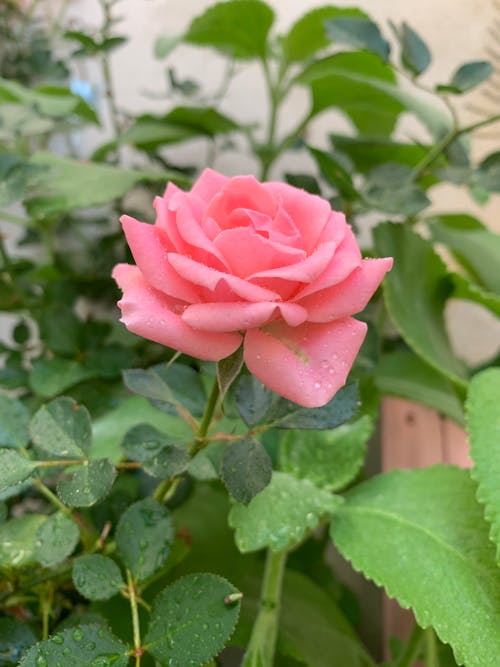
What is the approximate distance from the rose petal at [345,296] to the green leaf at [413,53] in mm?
353

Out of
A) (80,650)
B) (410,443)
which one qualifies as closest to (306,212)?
(80,650)

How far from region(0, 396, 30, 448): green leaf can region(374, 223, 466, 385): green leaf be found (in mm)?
306

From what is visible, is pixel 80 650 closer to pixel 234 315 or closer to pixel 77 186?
pixel 234 315

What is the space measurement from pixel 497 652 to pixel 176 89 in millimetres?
739

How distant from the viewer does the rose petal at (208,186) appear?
33 centimetres

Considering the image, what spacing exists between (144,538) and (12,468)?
86 millimetres

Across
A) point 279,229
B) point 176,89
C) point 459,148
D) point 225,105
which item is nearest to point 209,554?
point 279,229

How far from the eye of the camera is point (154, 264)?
0.28 m

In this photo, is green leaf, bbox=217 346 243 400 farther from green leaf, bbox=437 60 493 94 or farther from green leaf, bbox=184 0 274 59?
green leaf, bbox=184 0 274 59

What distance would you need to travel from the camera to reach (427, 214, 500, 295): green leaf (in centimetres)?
64

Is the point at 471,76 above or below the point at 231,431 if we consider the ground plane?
above

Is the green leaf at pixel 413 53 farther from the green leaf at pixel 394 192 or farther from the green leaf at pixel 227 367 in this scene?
the green leaf at pixel 227 367

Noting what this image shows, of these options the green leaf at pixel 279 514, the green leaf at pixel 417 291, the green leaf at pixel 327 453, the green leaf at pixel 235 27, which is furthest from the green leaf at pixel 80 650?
the green leaf at pixel 235 27

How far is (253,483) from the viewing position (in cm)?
32
